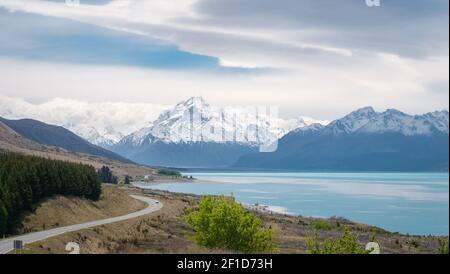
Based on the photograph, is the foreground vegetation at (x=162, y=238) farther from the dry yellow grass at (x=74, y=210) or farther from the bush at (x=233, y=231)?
the bush at (x=233, y=231)

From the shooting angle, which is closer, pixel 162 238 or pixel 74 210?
pixel 162 238

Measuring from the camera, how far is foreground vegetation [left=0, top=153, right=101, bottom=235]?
257 ft

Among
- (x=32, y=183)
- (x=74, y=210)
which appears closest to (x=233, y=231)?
(x=32, y=183)

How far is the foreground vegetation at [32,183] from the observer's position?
78231 mm

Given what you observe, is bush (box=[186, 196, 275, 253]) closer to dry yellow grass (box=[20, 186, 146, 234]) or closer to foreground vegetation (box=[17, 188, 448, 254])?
foreground vegetation (box=[17, 188, 448, 254])

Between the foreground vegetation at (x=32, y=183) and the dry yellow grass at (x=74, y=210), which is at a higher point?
the foreground vegetation at (x=32, y=183)

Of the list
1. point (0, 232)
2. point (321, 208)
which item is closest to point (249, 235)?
point (0, 232)

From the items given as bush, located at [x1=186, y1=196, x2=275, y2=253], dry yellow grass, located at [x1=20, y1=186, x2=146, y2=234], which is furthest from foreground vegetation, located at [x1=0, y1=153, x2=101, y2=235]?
bush, located at [x1=186, y1=196, x2=275, y2=253]

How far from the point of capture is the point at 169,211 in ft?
380

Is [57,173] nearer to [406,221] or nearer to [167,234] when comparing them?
[167,234]

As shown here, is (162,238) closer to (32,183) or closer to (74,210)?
(74,210)

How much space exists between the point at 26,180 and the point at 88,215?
14.3m

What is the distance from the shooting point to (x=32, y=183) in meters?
93.2

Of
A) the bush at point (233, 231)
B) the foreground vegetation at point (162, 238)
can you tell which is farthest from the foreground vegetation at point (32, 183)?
the bush at point (233, 231)
